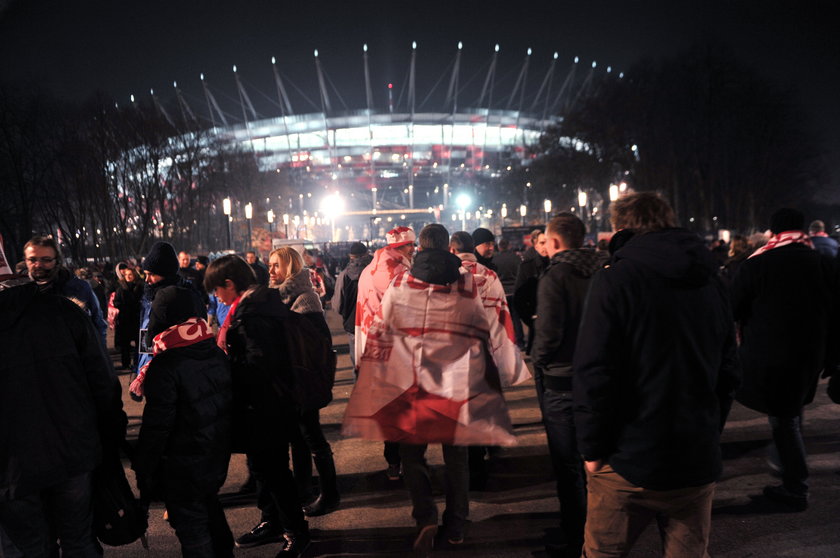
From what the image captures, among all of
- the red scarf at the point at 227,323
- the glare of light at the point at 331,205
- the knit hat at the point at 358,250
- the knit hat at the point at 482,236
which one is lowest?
the red scarf at the point at 227,323

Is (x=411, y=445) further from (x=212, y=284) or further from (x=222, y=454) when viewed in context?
(x=212, y=284)

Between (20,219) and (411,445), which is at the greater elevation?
(20,219)

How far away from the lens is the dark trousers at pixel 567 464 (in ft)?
11.2

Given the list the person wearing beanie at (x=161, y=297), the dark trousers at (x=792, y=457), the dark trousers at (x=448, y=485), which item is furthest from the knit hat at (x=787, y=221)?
the person wearing beanie at (x=161, y=297)

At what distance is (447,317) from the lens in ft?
11.5

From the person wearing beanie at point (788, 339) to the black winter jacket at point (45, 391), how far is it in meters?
4.33

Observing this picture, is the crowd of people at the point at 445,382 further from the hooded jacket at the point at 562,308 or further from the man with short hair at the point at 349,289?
the man with short hair at the point at 349,289

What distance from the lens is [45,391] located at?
2.70 m

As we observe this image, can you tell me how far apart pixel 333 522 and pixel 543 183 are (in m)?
42.1

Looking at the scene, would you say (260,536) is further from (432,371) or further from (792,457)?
(792,457)

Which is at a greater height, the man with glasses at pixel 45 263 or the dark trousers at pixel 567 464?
the man with glasses at pixel 45 263

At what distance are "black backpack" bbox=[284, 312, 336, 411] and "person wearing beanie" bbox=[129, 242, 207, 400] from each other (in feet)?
1.97

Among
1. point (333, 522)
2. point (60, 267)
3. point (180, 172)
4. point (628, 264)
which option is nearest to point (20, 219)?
point (180, 172)

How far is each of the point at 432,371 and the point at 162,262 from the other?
2509 mm
